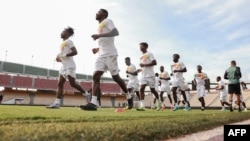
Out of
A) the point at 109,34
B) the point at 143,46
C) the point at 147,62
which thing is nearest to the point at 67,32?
the point at 109,34

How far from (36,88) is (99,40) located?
145 feet

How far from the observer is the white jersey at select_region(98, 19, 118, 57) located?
21.4 feet

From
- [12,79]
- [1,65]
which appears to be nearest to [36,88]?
[12,79]

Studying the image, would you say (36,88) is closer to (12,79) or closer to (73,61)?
(12,79)

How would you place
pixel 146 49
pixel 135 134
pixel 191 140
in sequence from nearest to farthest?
1. pixel 135 134
2. pixel 191 140
3. pixel 146 49

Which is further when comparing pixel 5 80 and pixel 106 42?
pixel 5 80

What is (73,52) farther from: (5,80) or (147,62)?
(5,80)

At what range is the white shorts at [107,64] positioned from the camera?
21.0 ft

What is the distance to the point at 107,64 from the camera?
6.46 metres

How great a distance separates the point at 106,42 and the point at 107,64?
20.7 inches

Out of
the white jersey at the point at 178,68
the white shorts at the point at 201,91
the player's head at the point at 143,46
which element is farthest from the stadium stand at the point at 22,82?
the player's head at the point at 143,46

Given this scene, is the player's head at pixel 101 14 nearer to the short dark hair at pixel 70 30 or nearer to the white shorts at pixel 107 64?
the white shorts at pixel 107 64

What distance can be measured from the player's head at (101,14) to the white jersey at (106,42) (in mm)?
111

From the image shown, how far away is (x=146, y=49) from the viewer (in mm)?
9516
